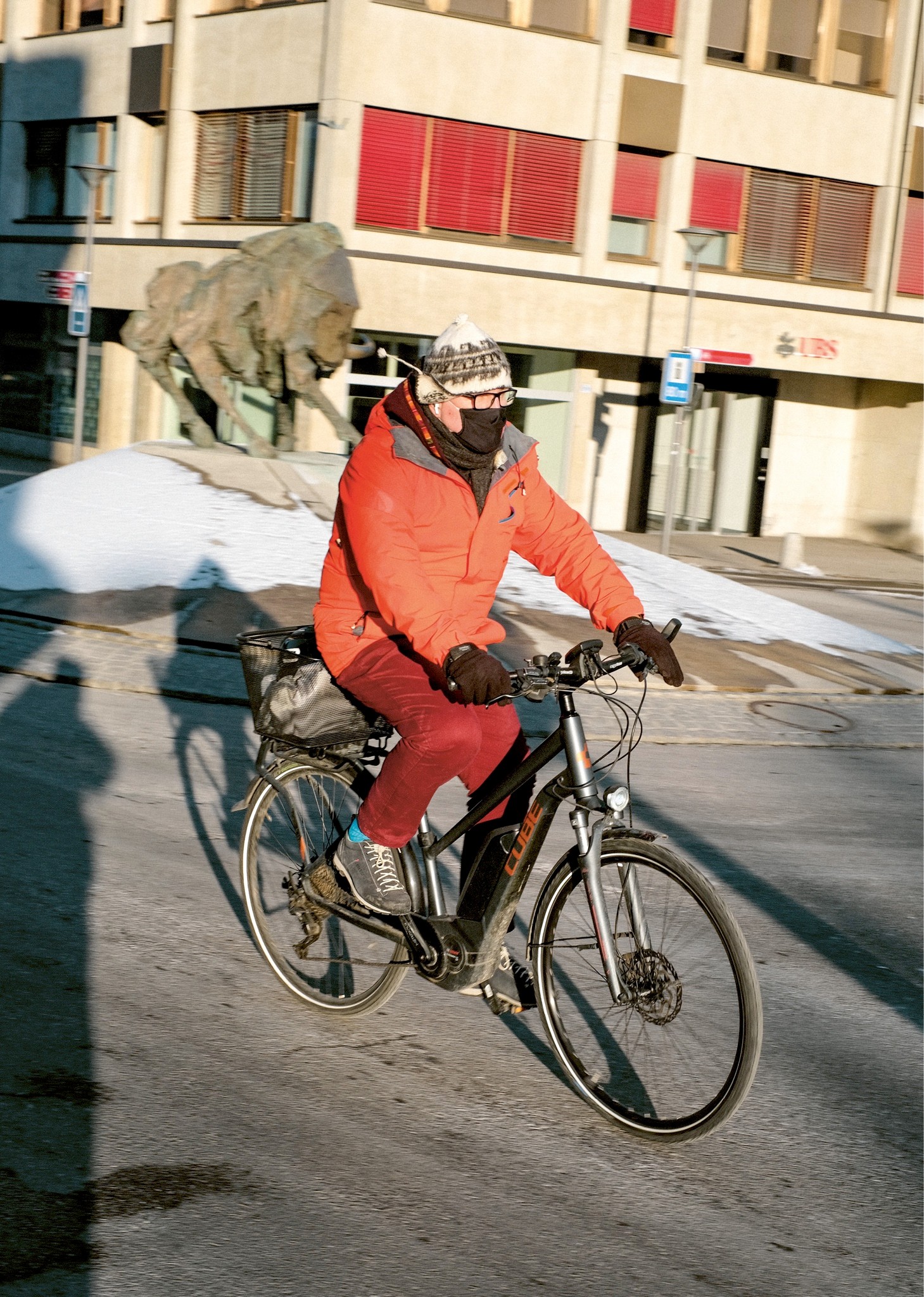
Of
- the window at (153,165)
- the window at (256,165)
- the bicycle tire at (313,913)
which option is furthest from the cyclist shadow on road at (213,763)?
the window at (153,165)

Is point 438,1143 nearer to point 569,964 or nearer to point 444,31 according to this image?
point 569,964

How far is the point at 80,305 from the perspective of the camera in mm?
21016

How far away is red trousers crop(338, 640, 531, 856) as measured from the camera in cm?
381

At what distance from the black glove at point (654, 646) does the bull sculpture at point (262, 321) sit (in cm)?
1113

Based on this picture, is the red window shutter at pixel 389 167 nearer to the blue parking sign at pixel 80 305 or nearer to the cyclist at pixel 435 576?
the blue parking sign at pixel 80 305

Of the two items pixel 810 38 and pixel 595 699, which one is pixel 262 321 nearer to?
pixel 595 699

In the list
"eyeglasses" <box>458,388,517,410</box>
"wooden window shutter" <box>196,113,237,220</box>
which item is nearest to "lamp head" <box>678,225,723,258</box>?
Result: "wooden window shutter" <box>196,113,237,220</box>

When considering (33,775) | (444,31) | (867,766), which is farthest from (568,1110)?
(444,31)

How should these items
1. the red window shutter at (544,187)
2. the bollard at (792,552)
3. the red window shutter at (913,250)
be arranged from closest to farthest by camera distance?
the bollard at (792,552) < the red window shutter at (544,187) < the red window shutter at (913,250)

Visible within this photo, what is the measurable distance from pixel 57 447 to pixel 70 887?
96.9 feet

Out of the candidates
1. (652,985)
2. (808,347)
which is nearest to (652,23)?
(808,347)

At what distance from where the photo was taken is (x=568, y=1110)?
384 cm

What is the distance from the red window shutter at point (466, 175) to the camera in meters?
27.0

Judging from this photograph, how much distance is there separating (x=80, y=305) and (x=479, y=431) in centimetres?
1844
